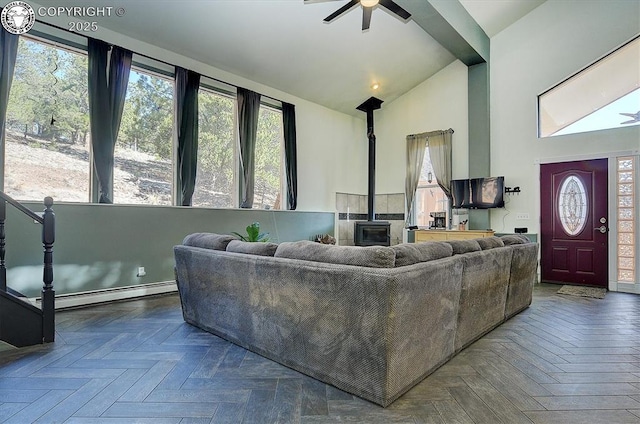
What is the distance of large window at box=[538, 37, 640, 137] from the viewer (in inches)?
195

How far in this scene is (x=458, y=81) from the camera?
6.62m

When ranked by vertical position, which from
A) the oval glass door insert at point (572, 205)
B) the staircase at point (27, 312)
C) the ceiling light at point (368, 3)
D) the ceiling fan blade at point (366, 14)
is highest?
the ceiling light at point (368, 3)

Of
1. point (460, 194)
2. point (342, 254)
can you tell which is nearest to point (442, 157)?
point (460, 194)

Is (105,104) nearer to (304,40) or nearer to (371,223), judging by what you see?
(304,40)

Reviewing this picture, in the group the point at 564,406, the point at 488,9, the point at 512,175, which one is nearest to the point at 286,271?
the point at 564,406

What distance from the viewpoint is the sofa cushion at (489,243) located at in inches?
117

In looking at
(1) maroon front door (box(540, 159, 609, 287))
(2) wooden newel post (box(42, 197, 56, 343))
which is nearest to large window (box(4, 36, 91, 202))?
(2) wooden newel post (box(42, 197, 56, 343))

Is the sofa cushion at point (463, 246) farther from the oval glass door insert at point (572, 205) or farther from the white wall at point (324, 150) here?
the white wall at point (324, 150)

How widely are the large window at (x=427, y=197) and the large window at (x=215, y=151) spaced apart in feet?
13.3

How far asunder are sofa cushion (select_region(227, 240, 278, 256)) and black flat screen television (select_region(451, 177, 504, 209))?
4840 mm

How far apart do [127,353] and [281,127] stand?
15.6 feet

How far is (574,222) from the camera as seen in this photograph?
536cm

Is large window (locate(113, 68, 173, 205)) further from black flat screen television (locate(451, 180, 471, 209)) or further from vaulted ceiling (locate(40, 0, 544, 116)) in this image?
black flat screen television (locate(451, 180, 471, 209))

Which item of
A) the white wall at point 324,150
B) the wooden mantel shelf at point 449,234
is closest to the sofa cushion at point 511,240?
the wooden mantel shelf at point 449,234
